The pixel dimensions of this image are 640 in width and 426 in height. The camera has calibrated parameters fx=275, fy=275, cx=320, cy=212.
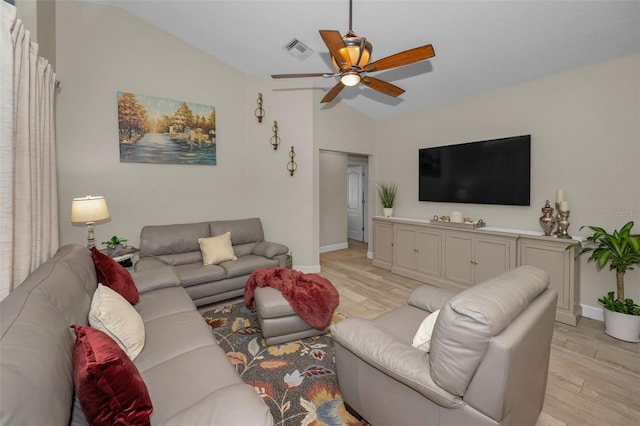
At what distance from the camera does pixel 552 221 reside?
3.14m

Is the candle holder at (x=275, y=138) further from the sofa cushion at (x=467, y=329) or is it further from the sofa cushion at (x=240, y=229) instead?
the sofa cushion at (x=467, y=329)

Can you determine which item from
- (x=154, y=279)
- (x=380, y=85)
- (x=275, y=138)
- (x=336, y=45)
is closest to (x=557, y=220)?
(x=380, y=85)

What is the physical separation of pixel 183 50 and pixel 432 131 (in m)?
4.05

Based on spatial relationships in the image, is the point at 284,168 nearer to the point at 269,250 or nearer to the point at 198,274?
the point at 269,250

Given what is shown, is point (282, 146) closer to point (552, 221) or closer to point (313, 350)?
point (313, 350)

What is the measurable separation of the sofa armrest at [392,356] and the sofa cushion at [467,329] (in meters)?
0.05

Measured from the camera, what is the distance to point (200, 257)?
12.1 feet

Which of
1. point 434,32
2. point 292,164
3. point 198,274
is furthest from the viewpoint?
point 292,164

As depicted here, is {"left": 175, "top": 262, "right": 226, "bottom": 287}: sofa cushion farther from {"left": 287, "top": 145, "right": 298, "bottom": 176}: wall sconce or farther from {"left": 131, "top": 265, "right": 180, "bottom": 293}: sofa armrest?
{"left": 287, "top": 145, "right": 298, "bottom": 176}: wall sconce

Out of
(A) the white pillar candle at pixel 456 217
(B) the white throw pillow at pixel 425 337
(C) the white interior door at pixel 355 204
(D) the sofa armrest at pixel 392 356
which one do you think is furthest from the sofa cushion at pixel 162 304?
(C) the white interior door at pixel 355 204

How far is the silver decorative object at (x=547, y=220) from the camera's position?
3141 millimetres

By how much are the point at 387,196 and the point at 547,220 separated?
2367 millimetres

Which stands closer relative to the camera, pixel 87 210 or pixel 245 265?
pixel 87 210

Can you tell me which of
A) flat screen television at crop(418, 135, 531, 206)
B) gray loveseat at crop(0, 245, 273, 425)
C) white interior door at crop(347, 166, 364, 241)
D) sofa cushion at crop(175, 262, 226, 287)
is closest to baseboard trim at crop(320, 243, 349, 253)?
white interior door at crop(347, 166, 364, 241)
